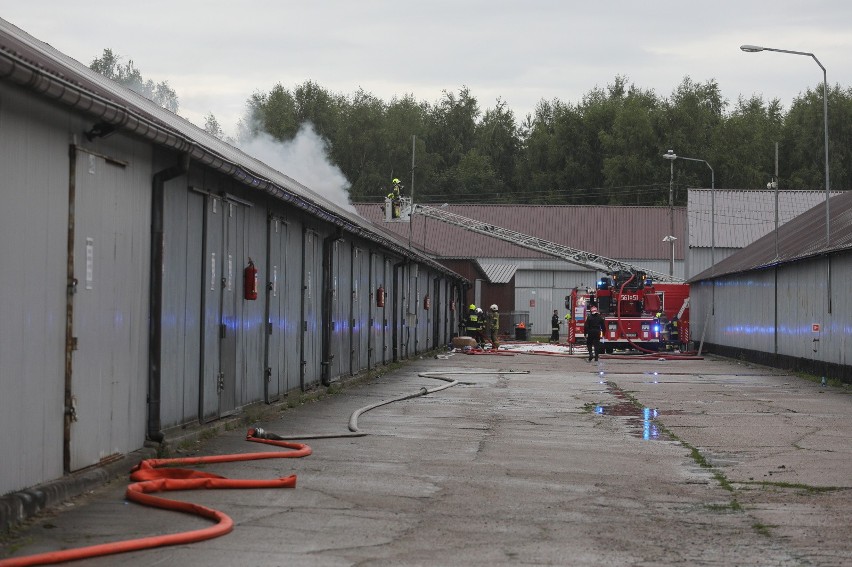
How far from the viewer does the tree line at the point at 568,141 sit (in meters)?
103

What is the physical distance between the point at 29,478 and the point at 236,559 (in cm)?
243

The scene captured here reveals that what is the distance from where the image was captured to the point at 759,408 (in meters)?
19.9

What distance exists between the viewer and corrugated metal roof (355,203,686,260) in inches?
3127

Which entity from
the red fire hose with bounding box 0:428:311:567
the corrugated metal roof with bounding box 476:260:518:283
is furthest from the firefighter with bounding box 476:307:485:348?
the red fire hose with bounding box 0:428:311:567

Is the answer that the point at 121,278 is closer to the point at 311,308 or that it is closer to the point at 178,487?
the point at 178,487

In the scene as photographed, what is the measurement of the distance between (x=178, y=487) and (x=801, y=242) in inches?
1196

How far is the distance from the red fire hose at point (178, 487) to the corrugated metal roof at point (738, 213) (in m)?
59.0

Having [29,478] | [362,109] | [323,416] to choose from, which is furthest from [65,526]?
[362,109]

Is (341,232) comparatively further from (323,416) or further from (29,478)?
(29,478)

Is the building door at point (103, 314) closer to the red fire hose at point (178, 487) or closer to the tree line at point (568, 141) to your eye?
the red fire hose at point (178, 487)

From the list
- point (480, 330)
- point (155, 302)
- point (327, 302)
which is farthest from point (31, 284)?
point (480, 330)

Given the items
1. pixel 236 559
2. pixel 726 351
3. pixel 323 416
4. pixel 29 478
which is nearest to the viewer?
pixel 236 559

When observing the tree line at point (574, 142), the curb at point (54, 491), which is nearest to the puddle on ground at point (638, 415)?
the curb at point (54, 491)

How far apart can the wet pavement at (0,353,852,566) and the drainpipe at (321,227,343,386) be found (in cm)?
255
